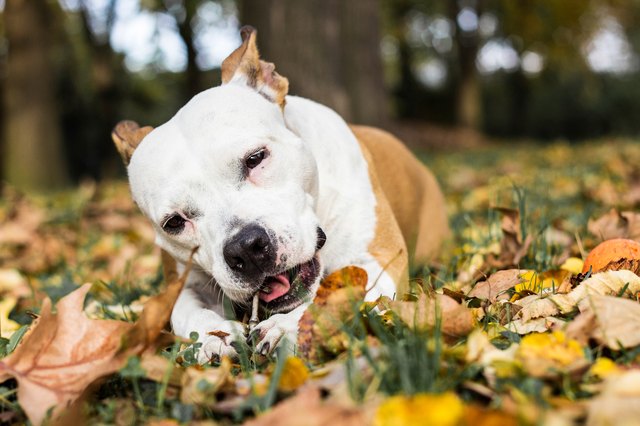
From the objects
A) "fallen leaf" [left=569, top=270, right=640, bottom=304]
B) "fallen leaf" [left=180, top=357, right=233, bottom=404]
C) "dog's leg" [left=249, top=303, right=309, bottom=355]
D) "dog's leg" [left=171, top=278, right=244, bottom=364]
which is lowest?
"dog's leg" [left=171, top=278, right=244, bottom=364]

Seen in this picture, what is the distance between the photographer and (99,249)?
4.46 meters

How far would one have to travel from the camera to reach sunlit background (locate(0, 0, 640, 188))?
769 centimetres

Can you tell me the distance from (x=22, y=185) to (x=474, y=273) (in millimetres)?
10826

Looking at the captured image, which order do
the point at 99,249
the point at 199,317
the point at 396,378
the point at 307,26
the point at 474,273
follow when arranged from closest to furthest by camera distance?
the point at 396,378 → the point at 199,317 → the point at 474,273 → the point at 99,249 → the point at 307,26

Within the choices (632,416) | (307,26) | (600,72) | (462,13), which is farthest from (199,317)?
(600,72)

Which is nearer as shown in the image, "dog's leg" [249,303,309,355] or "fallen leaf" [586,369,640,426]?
"fallen leaf" [586,369,640,426]

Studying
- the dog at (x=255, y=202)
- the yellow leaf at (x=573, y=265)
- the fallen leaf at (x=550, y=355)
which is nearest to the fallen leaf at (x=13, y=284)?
the dog at (x=255, y=202)

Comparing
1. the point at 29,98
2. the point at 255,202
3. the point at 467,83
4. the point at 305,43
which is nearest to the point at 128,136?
the point at 255,202

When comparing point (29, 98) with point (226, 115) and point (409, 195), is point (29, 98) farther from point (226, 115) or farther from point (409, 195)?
point (226, 115)

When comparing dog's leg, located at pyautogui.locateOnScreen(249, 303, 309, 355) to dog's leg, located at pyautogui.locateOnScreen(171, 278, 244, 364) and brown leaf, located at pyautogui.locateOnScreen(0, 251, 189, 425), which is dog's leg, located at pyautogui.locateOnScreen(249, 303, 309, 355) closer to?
dog's leg, located at pyautogui.locateOnScreen(171, 278, 244, 364)

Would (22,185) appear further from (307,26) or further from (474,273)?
(474,273)

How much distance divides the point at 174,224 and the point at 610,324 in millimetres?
1548

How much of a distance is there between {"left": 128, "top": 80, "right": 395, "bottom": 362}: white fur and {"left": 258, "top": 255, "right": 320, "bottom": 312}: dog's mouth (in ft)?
0.24

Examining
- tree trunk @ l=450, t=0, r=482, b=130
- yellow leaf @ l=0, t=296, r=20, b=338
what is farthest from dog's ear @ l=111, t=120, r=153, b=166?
tree trunk @ l=450, t=0, r=482, b=130
